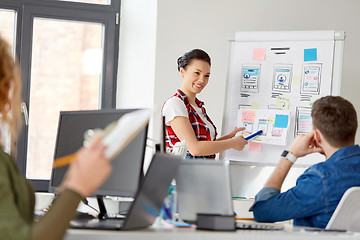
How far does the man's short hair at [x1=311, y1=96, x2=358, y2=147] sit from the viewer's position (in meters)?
2.29

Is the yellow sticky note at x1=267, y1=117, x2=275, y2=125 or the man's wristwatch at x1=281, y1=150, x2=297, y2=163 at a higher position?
the yellow sticky note at x1=267, y1=117, x2=275, y2=125

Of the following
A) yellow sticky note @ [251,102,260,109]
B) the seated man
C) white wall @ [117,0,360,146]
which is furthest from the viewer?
white wall @ [117,0,360,146]

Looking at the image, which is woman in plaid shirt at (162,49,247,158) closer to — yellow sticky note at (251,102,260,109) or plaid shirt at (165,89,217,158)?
plaid shirt at (165,89,217,158)

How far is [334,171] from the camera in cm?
216

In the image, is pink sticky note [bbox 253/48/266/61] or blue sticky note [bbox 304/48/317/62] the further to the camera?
pink sticky note [bbox 253/48/266/61]

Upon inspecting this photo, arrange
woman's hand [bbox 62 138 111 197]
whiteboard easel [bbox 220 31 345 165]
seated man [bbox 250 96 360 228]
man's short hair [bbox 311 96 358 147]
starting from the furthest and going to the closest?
whiteboard easel [bbox 220 31 345 165]
man's short hair [bbox 311 96 358 147]
seated man [bbox 250 96 360 228]
woman's hand [bbox 62 138 111 197]

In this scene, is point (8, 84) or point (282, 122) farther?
point (282, 122)

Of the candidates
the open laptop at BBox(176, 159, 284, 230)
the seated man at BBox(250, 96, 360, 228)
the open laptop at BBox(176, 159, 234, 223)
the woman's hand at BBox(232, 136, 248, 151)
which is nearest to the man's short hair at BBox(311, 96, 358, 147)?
the seated man at BBox(250, 96, 360, 228)

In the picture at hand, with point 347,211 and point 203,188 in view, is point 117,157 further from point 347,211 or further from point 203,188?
point 347,211

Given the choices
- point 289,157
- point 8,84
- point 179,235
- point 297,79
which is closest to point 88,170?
point 8,84

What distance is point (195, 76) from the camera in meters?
3.65

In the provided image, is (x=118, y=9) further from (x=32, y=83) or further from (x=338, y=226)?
(x=338, y=226)

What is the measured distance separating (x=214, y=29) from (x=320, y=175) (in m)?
2.52

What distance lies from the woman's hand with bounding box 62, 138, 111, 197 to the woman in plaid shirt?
86.2 inches
